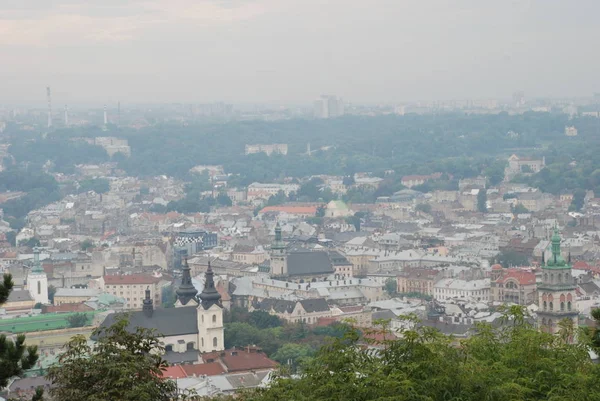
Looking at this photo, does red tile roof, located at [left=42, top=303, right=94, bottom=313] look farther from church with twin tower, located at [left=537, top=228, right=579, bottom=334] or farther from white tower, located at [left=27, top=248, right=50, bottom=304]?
church with twin tower, located at [left=537, top=228, right=579, bottom=334]

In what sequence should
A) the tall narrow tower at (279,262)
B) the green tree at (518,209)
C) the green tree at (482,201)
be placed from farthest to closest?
the green tree at (482,201)
the green tree at (518,209)
the tall narrow tower at (279,262)

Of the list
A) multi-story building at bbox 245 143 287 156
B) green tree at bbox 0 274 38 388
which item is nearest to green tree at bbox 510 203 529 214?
multi-story building at bbox 245 143 287 156

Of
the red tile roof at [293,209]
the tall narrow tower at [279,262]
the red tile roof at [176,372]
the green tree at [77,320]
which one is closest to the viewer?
the red tile roof at [176,372]

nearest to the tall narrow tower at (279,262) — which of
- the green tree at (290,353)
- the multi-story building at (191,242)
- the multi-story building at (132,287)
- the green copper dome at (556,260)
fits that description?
the multi-story building at (132,287)

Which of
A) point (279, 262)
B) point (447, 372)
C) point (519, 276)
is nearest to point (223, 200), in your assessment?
point (279, 262)

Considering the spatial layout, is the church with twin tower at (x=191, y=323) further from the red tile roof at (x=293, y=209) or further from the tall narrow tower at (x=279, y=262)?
the red tile roof at (x=293, y=209)

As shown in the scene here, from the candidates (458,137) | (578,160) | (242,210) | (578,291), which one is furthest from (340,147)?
(578,291)
